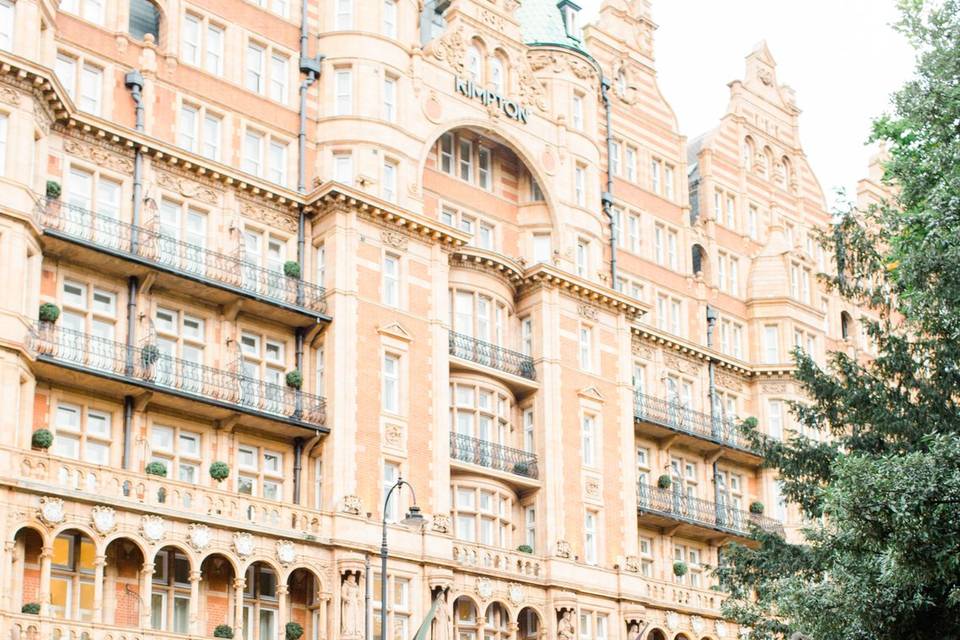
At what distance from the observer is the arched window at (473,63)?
52350 mm

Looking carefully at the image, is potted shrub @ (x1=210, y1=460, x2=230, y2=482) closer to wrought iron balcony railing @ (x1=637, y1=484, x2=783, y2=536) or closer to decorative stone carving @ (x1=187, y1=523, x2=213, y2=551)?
decorative stone carving @ (x1=187, y1=523, x2=213, y2=551)

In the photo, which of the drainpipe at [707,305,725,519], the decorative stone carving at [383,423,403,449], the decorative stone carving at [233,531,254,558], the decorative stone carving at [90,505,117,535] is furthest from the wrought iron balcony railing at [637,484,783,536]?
the decorative stone carving at [90,505,117,535]

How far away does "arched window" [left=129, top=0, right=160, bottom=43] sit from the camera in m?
45.9

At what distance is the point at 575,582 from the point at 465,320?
31.0 ft

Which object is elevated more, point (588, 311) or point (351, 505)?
point (588, 311)

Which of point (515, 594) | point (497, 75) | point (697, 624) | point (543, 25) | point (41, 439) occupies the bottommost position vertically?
point (697, 624)

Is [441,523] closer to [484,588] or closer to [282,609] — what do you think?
[484,588]

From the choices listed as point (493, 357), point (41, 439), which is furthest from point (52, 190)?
point (493, 357)

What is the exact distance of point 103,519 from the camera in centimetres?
3744

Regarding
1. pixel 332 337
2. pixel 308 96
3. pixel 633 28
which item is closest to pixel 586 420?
pixel 332 337

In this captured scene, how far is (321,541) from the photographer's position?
42.1 m

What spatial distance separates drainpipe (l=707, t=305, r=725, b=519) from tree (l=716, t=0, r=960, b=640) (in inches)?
748

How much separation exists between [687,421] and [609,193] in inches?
371

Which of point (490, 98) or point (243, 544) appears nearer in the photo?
point (243, 544)
